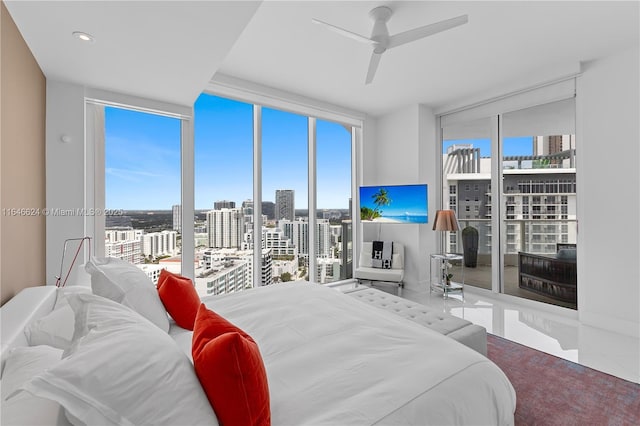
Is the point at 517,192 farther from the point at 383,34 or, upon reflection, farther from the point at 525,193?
the point at 383,34

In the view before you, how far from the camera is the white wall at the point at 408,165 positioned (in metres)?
4.57

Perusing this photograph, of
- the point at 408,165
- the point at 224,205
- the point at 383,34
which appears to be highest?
the point at 383,34

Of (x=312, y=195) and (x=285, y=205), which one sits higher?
(x=312, y=195)

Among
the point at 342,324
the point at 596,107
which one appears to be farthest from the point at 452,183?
the point at 342,324

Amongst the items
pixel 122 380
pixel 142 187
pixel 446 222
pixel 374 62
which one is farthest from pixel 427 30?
pixel 142 187

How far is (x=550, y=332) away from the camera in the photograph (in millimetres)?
3004

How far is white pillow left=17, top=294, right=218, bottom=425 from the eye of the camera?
0.69m

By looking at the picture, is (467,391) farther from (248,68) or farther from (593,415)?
(248,68)

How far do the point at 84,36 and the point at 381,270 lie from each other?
13.1ft

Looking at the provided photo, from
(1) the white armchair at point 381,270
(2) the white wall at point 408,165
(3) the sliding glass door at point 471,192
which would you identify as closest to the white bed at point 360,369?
(1) the white armchair at point 381,270

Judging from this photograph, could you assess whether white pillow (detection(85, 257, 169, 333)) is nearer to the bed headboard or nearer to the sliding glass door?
the bed headboard

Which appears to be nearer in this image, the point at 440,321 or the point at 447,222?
the point at 440,321

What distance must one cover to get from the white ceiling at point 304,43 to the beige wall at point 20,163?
6.0 inches

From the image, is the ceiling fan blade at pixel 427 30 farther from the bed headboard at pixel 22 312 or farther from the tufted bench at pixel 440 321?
the bed headboard at pixel 22 312
